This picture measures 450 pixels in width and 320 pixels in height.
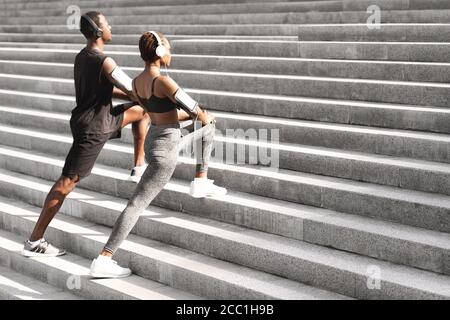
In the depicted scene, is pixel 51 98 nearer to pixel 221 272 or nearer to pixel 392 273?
pixel 221 272

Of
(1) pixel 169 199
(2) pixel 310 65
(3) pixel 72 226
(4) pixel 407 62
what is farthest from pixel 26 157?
(4) pixel 407 62

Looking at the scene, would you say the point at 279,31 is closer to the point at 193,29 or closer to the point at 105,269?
the point at 193,29

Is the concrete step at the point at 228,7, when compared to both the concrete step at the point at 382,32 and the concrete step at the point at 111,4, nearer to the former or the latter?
the concrete step at the point at 111,4

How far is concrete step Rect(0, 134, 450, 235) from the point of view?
5.26 metres

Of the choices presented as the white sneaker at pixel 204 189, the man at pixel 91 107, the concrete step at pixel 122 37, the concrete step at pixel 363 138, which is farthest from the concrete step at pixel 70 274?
the concrete step at pixel 122 37

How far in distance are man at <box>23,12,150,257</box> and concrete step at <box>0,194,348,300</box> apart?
41 centimetres

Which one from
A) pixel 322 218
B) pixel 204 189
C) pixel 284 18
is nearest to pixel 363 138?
pixel 322 218

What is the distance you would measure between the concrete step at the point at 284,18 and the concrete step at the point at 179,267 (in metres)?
4.42

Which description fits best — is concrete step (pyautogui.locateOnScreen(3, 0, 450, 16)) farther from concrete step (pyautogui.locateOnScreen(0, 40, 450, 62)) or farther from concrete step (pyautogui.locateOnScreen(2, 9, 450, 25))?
concrete step (pyautogui.locateOnScreen(0, 40, 450, 62))

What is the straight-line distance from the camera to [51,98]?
965 centimetres

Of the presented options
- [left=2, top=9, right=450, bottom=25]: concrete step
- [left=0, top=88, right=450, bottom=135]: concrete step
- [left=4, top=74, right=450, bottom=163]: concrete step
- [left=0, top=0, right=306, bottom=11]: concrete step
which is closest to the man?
[left=4, top=74, right=450, bottom=163]: concrete step

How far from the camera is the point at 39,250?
6422mm

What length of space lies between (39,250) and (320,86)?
125 inches
